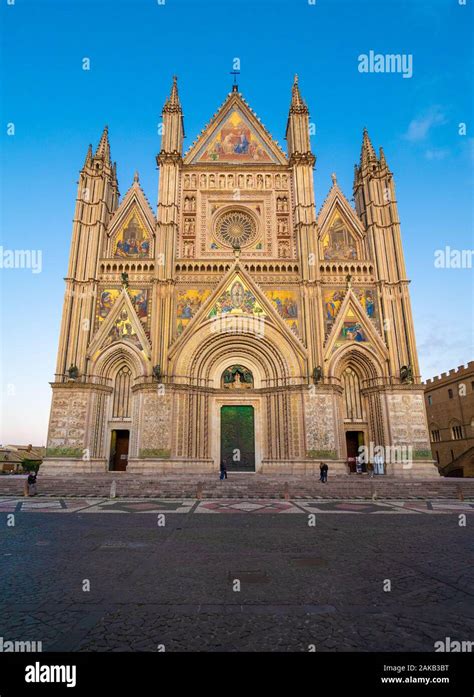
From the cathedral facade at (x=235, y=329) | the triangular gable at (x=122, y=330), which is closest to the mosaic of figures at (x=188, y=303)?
the cathedral facade at (x=235, y=329)

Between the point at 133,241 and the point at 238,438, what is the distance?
50.0 feet

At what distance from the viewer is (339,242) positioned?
27.8 metres

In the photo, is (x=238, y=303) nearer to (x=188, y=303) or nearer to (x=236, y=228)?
(x=188, y=303)

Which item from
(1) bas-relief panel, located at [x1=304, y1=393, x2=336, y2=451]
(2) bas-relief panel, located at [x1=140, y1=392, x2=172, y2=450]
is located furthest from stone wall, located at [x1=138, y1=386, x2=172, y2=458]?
(1) bas-relief panel, located at [x1=304, y1=393, x2=336, y2=451]

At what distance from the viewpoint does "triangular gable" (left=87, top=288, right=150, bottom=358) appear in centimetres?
2445

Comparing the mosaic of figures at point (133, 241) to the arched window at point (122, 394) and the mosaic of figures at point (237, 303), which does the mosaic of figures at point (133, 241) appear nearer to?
the mosaic of figures at point (237, 303)

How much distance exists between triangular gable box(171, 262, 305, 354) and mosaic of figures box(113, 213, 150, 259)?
5994 millimetres

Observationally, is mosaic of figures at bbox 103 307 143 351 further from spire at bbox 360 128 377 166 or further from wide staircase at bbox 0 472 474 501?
spire at bbox 360 128 377 166

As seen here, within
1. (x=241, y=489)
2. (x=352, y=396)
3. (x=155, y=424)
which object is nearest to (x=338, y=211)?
(x=352, y=396)

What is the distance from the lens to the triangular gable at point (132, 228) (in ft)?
89.3

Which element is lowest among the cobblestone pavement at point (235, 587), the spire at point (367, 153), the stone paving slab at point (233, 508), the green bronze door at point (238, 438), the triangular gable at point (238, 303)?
the stone paving slab at point (233, 508)

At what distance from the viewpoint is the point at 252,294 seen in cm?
2559

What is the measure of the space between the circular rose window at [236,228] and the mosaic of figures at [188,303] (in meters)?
4.73

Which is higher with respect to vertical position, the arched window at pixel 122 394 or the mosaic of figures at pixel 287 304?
the mosaic of figures at pixel 287 304
